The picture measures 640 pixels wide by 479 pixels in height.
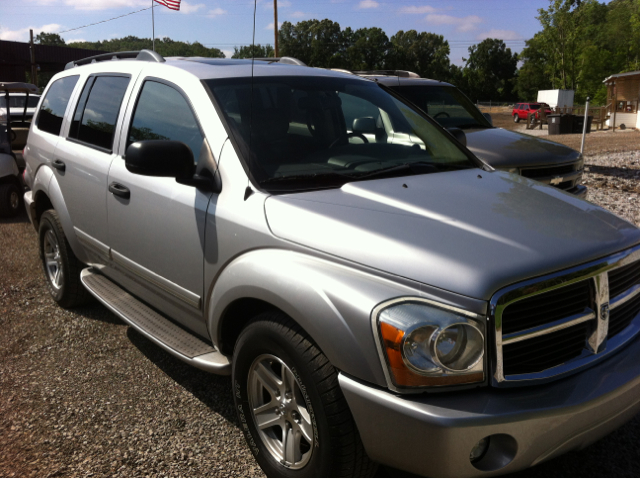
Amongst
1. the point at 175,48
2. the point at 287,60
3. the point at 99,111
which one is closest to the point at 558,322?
the point at 287,60

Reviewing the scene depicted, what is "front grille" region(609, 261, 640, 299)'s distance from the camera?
93.9 inches

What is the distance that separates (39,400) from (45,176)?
197cm

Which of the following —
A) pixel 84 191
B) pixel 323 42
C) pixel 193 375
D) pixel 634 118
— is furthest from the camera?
pixel 323 42

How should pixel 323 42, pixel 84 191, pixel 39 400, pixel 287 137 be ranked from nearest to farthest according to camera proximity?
pixel 287 137, pixel 39 400, pixel 84 191, pixel 323 42

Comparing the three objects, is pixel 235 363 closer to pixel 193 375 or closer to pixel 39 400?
pixel 193 375

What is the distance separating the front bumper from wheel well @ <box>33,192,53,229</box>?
3768 mm

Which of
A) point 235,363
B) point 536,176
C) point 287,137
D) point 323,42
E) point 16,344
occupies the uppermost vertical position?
point 323,42

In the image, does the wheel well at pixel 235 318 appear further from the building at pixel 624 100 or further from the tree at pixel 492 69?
the tree at pixel 492 69

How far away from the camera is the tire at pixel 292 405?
2.20 metres

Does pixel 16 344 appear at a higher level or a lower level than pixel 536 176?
lower

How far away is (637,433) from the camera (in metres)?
3.04

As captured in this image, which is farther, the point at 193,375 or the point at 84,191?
the point at 84,191

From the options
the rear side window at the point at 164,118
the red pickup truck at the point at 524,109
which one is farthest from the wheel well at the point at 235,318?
the red pickup truck at the point at 524,109

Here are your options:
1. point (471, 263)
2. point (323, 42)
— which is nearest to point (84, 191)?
point (471, 263)
